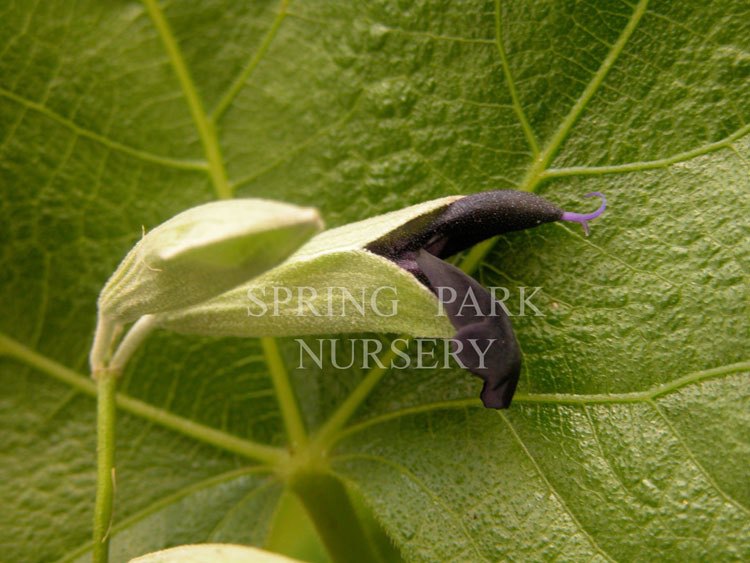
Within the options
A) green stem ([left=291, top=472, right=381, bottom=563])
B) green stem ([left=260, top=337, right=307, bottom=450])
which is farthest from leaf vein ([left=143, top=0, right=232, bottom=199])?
green stem ([left=291, top=472, right=381, bottom=563])

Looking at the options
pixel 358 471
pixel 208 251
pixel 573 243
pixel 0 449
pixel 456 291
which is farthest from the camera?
pixel 0 449

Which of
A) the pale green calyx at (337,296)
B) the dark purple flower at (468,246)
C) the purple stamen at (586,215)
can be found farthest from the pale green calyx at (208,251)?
the purple stamen at (586,215)

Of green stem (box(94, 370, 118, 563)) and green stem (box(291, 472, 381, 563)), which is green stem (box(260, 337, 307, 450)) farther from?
green stem (box(94, 370, 118, 563))

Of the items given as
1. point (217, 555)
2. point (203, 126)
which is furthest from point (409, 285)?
point (203, 126)

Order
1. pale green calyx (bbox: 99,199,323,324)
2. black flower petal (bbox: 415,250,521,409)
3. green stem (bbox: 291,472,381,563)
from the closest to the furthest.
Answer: pale green calyx (bbox: 99,199,323,324) < black flower petal (bbox: 415,250,521,409) < green stem (bbox: 291,472,381,563)

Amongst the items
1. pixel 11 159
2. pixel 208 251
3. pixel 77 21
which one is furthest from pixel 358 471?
pixel 77 21

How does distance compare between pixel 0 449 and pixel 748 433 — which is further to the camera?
pixel 0 449

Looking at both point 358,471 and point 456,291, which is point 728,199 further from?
point 358,471

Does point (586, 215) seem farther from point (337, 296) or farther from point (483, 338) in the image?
point (337, 296)
